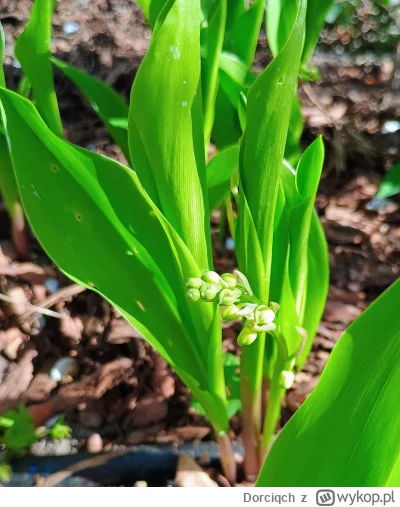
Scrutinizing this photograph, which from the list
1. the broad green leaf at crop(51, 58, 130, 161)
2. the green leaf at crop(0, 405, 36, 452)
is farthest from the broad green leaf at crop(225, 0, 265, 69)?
the green leaf at crop(0, 405, 36, 452)

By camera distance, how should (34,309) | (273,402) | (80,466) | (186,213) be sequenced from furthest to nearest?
1. (34,309)
2. (80,466)
3. (273,402)
4. (186,213)

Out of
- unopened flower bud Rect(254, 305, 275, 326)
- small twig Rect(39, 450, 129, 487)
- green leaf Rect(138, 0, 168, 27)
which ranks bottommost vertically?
small twig Rect(39, 450, 129, 487)

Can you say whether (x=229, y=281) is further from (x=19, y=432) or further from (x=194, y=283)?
(x=19, y=432)

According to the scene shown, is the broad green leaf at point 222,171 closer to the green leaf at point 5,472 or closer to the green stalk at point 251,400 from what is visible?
the green stalk at point 251,400

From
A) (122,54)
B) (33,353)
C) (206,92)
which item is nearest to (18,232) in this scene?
(33,353)

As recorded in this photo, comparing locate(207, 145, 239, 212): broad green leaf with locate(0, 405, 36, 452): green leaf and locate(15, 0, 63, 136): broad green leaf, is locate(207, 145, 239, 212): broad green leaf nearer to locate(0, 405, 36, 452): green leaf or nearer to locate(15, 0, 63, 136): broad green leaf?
locate(15, 0, 63, 136): broad green leaf

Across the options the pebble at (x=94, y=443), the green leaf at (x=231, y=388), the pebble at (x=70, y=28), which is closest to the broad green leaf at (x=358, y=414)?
the green leaf at (x=231, y=388)

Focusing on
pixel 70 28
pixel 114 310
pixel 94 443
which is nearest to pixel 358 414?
pixel 94 443
